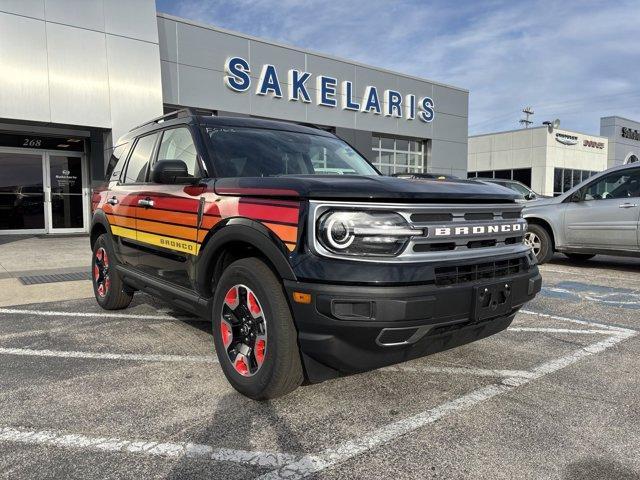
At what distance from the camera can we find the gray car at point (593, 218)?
25.3 feet

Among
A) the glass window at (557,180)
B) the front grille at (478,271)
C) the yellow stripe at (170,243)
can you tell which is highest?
the glass window at (557,180)

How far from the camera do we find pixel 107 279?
216 inches

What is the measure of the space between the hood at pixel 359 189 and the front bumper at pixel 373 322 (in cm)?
48

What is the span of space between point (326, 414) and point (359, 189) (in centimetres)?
134

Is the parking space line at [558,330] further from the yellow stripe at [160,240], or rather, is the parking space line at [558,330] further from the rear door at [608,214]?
the rear door at [608,214]

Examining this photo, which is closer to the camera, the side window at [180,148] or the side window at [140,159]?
the side window at [180,148]

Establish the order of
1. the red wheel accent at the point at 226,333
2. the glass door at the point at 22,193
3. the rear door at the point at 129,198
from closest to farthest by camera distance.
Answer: the red wheel accent at the point at 226,333 → the rear door at the point at 129,198 → the glass door at the point at 22,193

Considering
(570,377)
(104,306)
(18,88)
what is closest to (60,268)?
(104,306)

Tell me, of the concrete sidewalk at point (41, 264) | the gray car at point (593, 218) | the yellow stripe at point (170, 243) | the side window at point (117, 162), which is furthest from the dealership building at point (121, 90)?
the yellow stripe at point (170, 243)

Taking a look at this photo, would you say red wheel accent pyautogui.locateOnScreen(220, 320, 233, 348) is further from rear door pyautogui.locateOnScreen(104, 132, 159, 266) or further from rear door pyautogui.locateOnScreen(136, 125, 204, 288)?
rear door pyautogui.locateOnScreen(104, 132, 159, 266)

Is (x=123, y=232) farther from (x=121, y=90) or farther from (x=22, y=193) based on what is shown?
(x=22, y=193)

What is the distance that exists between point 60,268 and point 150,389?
631cm

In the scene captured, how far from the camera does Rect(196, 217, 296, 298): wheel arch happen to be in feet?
9.26

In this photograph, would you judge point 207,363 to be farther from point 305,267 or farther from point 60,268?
point 60,268
